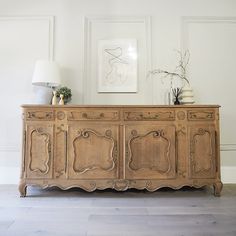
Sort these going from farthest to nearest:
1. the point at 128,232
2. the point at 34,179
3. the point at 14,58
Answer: the point at 14,58 → the point at 34,179 → the point at 128,232

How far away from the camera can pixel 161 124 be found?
7.41 ft

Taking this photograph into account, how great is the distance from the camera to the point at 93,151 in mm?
2232

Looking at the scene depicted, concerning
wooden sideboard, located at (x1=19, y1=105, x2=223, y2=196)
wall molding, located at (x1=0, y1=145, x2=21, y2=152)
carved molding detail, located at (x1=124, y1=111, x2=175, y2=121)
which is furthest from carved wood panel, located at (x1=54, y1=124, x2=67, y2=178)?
wall molding, located at (x1=0, y1=145, x2=21, y2=152)

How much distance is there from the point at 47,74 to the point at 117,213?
1.55m

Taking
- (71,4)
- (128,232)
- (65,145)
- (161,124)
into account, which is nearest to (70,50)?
(71,4)

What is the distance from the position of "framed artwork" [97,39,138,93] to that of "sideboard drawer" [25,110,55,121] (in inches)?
30.3

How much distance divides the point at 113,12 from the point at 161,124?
1.55 m

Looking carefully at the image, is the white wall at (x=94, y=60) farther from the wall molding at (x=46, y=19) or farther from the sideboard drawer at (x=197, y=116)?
the sideboard drawer at (x=197, y=116)

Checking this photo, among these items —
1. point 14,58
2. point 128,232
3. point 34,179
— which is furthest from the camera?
point 14,58

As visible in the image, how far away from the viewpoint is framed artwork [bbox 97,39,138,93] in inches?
112

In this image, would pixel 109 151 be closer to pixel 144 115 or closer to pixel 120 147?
pixel 120 147

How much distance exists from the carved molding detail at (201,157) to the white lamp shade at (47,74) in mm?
1509

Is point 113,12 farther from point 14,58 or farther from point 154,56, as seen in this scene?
point 14,58

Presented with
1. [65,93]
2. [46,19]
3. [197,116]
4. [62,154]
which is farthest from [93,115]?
[46,19]
